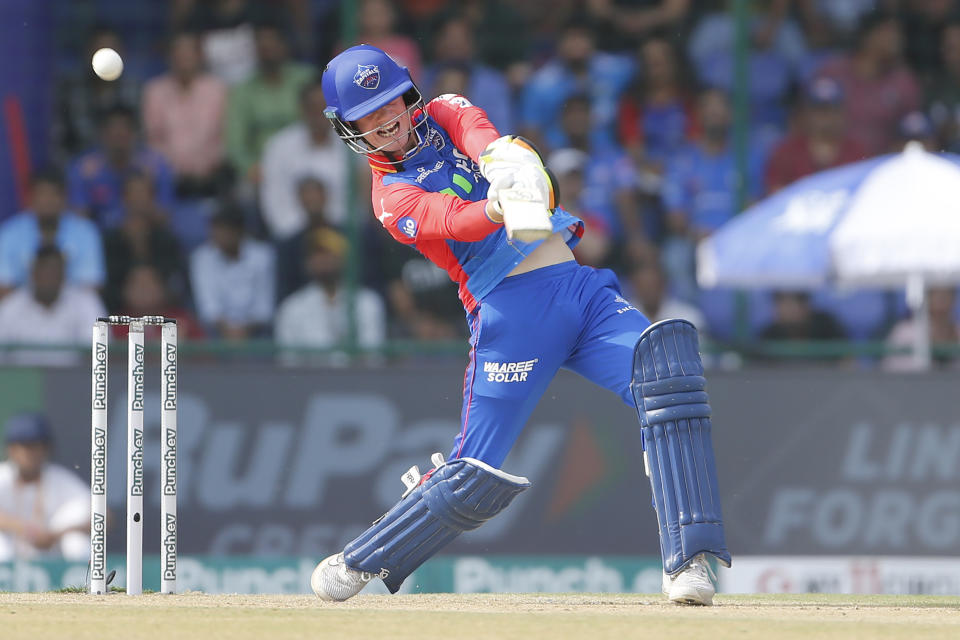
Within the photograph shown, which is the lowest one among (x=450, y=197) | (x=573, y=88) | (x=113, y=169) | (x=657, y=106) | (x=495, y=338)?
(x=495, y=338)

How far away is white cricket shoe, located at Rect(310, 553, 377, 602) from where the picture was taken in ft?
18.1

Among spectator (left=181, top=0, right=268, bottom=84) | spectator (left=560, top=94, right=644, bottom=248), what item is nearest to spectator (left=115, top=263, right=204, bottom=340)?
spectator (left=181, top=0, right=268, bottom=84)

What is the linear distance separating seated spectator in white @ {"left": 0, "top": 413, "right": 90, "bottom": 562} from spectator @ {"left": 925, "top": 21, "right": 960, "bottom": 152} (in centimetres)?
566

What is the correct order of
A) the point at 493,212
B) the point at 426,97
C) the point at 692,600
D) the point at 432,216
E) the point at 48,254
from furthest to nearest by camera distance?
the point at 426,97, the point at 48,254, the point at 692,600, the point at 432,216, the point at 493,212

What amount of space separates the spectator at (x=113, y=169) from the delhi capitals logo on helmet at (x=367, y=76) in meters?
4.90

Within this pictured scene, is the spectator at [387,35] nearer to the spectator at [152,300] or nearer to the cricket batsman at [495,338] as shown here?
the spectator at [152,300]

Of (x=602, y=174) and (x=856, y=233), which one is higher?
(x=602, y=174)

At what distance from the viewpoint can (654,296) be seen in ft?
31.4

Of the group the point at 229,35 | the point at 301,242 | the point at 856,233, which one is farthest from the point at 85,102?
the point at 856,233

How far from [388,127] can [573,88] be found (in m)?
4.88

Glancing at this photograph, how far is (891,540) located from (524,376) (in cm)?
431

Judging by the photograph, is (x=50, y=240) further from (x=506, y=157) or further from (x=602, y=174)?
(x=506, y=157)

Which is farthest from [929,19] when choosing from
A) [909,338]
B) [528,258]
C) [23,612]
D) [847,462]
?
[23,612]

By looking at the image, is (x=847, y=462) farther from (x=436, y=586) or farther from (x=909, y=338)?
(x=436, y=586)
